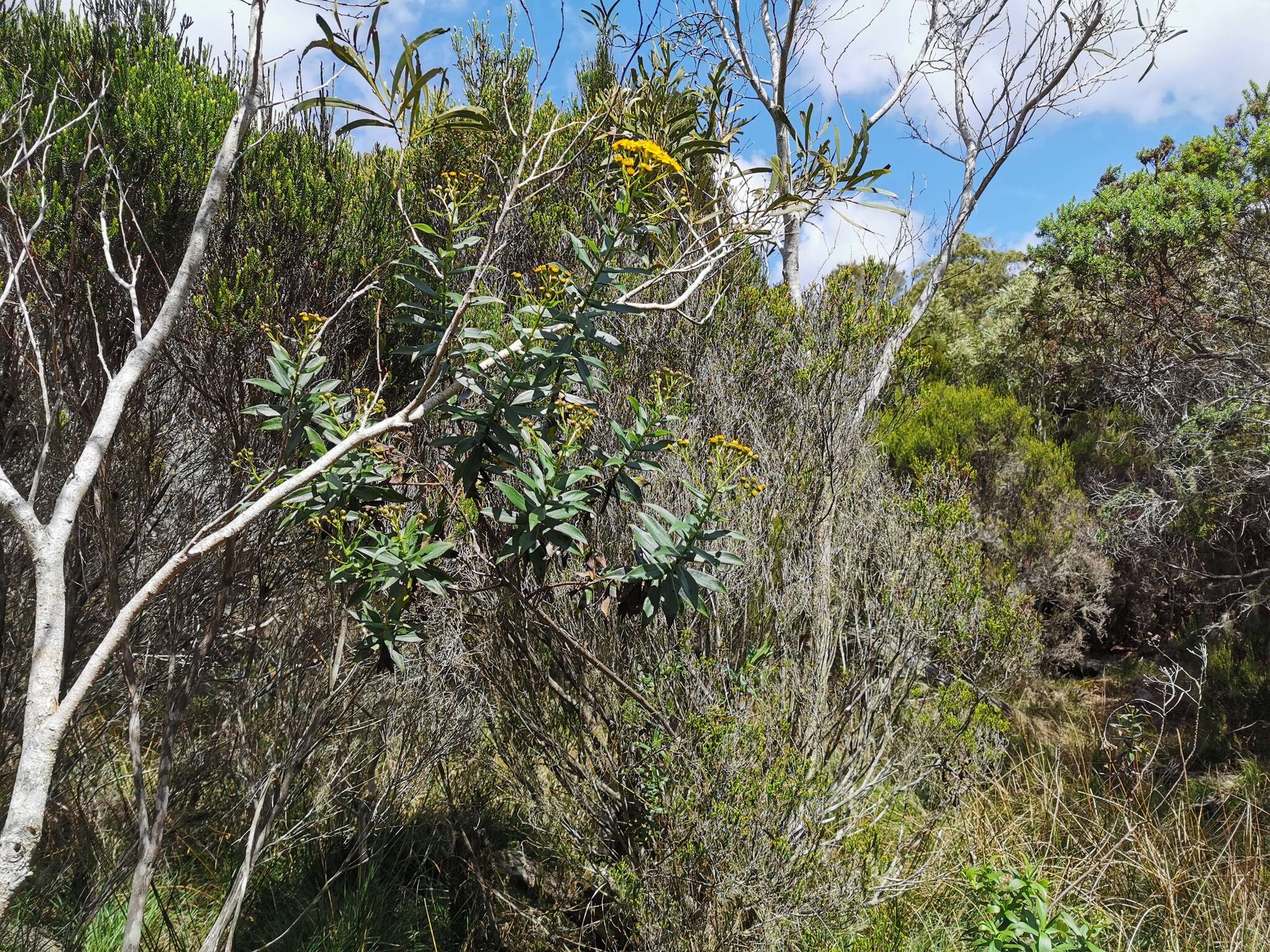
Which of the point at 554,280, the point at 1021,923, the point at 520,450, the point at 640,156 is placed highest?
the point at 640,156

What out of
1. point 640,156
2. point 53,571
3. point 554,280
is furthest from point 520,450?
point 53,571

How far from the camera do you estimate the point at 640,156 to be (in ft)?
6.91

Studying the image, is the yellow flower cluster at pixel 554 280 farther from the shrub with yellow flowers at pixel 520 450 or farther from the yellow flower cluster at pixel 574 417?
the yellow flower cluster at pixel 574 417

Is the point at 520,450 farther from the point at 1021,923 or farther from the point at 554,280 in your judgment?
the point at 1021,923

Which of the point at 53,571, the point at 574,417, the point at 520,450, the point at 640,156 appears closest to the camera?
the point at 53,571

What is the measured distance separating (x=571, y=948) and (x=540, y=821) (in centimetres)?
48

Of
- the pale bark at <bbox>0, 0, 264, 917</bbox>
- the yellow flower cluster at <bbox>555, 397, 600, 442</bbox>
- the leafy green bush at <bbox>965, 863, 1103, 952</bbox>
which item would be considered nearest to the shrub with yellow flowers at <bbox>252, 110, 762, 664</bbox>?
the yellow flower cluster at <bbox>555, 397, 600, 442</bbox>

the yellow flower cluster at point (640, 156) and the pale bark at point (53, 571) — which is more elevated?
the yellow flower cluster at point (640, 156)

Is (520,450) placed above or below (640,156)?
below

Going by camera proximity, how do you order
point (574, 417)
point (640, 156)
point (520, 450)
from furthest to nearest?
1. point (520, 450)
2. point (574, 417)
3. point (640, 156)

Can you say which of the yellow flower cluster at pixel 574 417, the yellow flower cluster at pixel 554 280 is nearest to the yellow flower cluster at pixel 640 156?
the yellow flower cluster at pixel 554 280

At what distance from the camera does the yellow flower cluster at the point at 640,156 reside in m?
1.95

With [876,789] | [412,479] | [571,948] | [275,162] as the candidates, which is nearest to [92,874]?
[571,948]

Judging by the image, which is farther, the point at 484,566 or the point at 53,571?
the point at 484,566
